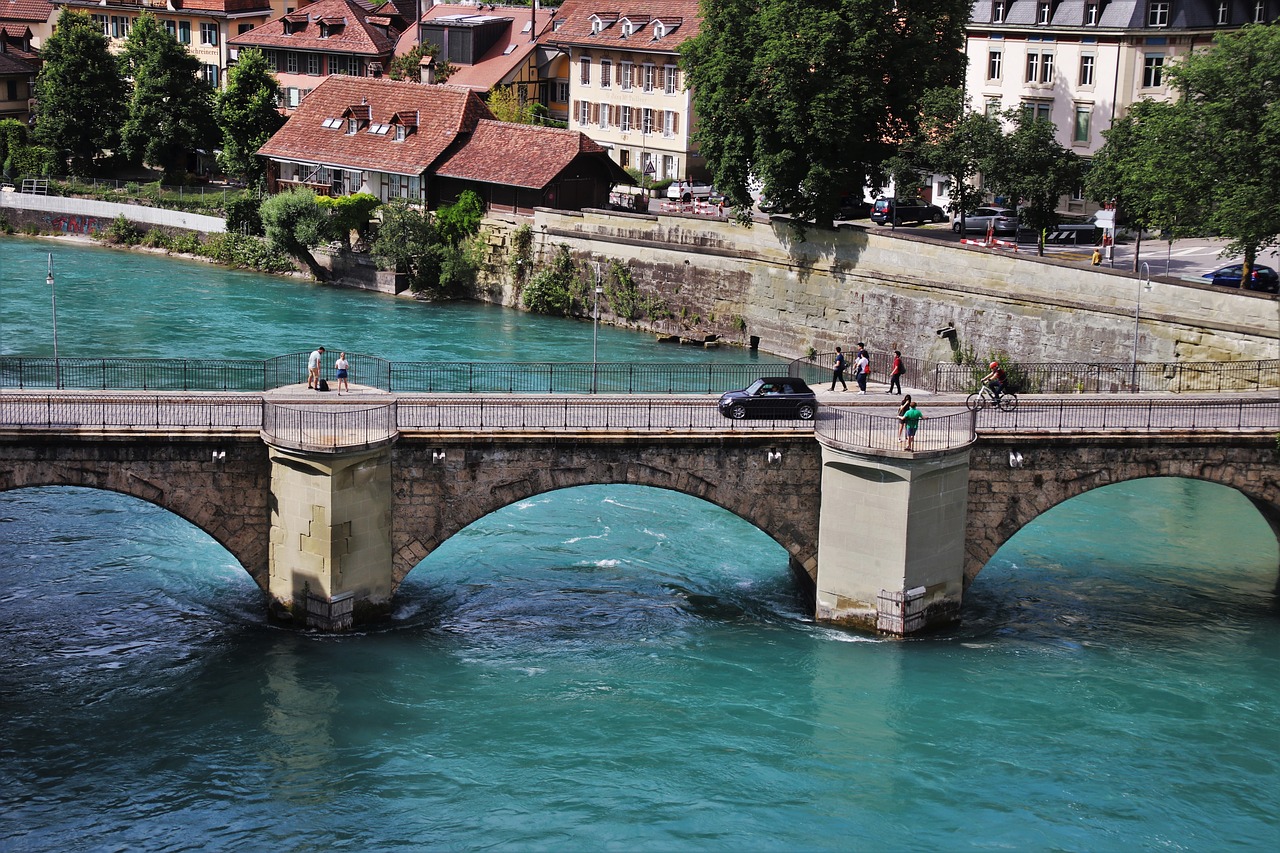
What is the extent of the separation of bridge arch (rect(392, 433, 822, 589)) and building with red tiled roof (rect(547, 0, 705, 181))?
56.6 m

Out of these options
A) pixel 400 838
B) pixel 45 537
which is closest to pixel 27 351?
pixel 45 537

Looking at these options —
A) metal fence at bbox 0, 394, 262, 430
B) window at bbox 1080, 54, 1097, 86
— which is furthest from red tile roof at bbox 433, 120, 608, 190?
metal fence at bbox 0, 394, 262, 430

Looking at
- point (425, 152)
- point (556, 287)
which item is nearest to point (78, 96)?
point (425, 152)

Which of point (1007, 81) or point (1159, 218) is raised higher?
point (1007, 81)

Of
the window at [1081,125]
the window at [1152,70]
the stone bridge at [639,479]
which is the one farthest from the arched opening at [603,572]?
the window at [1152,70]

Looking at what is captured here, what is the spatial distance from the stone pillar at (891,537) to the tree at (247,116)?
6566cm

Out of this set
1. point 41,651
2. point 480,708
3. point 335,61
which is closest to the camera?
point 480,708

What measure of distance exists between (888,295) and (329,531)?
39.0 metres

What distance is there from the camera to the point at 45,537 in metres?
53.3

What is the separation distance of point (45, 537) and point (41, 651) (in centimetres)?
932

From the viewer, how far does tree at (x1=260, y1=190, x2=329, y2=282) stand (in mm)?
93562

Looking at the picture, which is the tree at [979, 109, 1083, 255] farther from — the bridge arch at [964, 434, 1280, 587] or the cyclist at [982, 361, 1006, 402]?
the bridge arch at [964, 434, 1280, 587]

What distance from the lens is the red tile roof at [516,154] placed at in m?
90.8

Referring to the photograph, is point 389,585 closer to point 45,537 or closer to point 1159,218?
point 45,537
